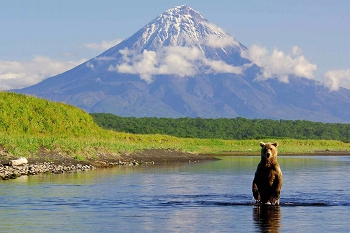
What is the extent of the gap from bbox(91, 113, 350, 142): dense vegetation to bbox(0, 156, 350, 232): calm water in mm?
103664

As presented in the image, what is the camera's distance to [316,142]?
130m

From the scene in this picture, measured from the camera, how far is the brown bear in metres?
26.3

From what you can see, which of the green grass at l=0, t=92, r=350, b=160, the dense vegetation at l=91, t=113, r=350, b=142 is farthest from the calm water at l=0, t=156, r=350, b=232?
the dense vegetation at l=91, t=113, r=350, b=142

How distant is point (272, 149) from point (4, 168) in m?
19.4

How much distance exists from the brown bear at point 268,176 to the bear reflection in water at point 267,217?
0.39m

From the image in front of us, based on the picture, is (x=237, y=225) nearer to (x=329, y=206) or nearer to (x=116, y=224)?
(x=116, y=224)

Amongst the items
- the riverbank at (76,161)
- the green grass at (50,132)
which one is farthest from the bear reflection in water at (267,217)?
the green grass at (50,132)

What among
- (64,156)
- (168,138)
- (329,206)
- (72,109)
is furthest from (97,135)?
(329,206)

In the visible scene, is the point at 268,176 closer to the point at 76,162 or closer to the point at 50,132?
the point at 76,162

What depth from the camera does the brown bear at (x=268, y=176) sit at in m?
26.3

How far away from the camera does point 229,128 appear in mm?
166500

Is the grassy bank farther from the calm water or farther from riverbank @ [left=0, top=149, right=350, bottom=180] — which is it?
the calm water

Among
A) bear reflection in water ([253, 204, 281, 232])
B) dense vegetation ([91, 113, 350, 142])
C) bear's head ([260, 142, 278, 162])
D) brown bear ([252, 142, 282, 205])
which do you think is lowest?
bear reflection in water ([253, 204, 281, 232])

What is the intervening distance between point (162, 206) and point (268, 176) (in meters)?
4.01
